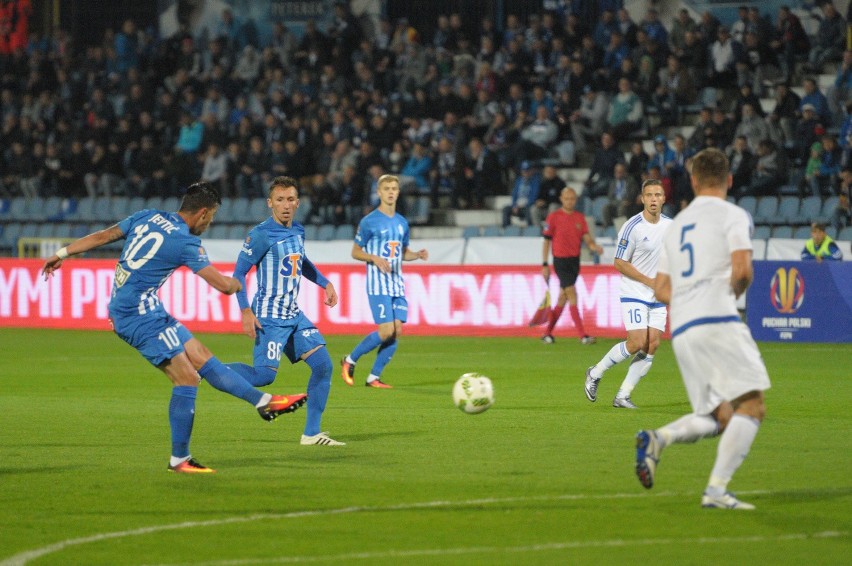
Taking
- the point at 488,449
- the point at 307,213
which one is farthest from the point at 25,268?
the point at 488,449

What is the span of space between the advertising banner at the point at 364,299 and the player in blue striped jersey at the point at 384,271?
683 centimetres

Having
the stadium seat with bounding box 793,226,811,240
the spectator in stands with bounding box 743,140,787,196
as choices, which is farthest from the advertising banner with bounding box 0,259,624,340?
the spectator in stands with bounding box 743,140,787,196

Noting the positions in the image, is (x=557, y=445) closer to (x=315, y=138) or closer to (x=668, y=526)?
(x=668, y=526)

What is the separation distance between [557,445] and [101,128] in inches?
953

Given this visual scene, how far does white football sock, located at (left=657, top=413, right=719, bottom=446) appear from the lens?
752 centimetres

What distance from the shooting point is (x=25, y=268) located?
2536 centimetres

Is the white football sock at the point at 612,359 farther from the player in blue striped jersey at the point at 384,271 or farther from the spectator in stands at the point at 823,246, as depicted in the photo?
the spectator in stands at the point at 823,246

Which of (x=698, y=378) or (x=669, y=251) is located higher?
(x=669, y=251)

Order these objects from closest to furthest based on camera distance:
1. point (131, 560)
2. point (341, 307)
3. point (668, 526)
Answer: point (131, 560) → point (668, 526) → point (341, 307)

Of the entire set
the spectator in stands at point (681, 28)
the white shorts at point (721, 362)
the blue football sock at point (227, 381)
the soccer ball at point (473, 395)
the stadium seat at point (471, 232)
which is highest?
the spectator in stands at point (681, 28)

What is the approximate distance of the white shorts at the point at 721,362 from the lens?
24.0 ft

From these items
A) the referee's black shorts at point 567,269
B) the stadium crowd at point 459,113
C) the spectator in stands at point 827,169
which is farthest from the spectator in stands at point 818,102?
the referee's black shorts at point 567,269

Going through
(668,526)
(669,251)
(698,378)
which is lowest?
(668,526)

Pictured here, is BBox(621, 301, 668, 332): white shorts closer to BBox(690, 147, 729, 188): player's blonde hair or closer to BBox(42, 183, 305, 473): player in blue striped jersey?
BBox(42, 183, 305, 473): player in blue striped jersey
